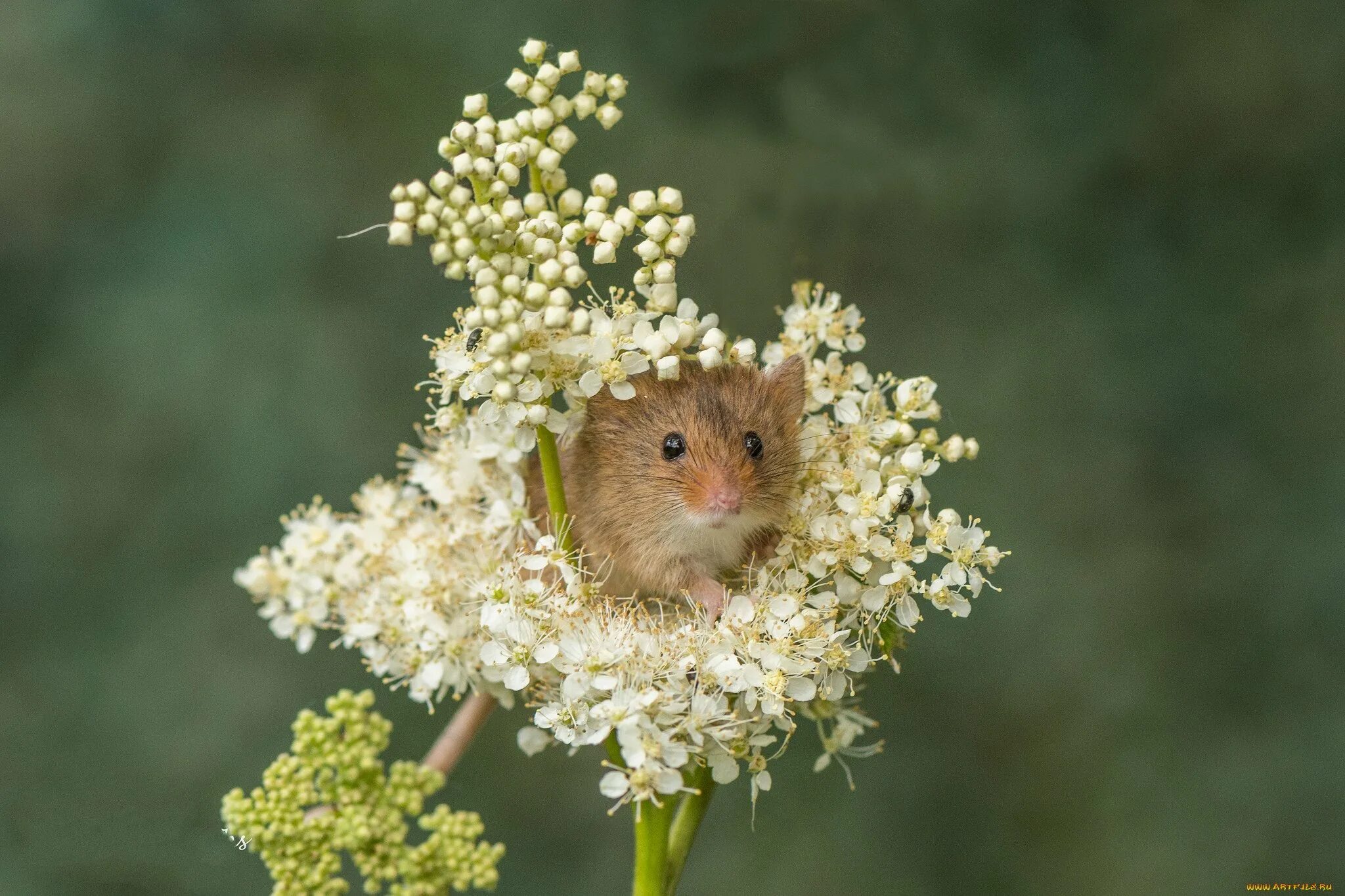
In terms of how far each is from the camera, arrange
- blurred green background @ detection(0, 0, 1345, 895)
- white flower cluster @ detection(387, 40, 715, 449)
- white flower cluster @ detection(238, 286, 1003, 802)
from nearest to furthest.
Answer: white flower cluster @ detection(387, 40, 715, 449) → white flower cluster @ detection(238, 286, 1003, 802) → blurred green background @ detection(0, 0, 1345, 895)

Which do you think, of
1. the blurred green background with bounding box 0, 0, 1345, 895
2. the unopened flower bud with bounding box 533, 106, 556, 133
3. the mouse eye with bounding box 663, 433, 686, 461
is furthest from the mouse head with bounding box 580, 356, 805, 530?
the blurred green background with bounding box 0, 0, 1345, 895

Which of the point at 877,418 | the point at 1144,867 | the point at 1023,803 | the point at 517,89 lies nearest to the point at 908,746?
the point at 1023,803

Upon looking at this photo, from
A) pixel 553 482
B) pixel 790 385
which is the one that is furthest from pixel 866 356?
pixel 553 482

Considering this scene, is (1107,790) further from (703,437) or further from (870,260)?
(703,437)

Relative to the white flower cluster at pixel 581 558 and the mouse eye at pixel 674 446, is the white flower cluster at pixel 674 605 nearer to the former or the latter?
the white flower cluster at pixel 581 558

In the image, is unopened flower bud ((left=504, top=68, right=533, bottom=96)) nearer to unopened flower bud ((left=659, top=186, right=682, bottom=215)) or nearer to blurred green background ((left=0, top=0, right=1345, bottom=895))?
unopened flower bud ((left=659, top=186, right=682, bottom=215))

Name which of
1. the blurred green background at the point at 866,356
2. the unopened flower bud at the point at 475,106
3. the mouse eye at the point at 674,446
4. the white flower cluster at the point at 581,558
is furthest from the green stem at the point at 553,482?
the blurred green background at the point at 866,356
